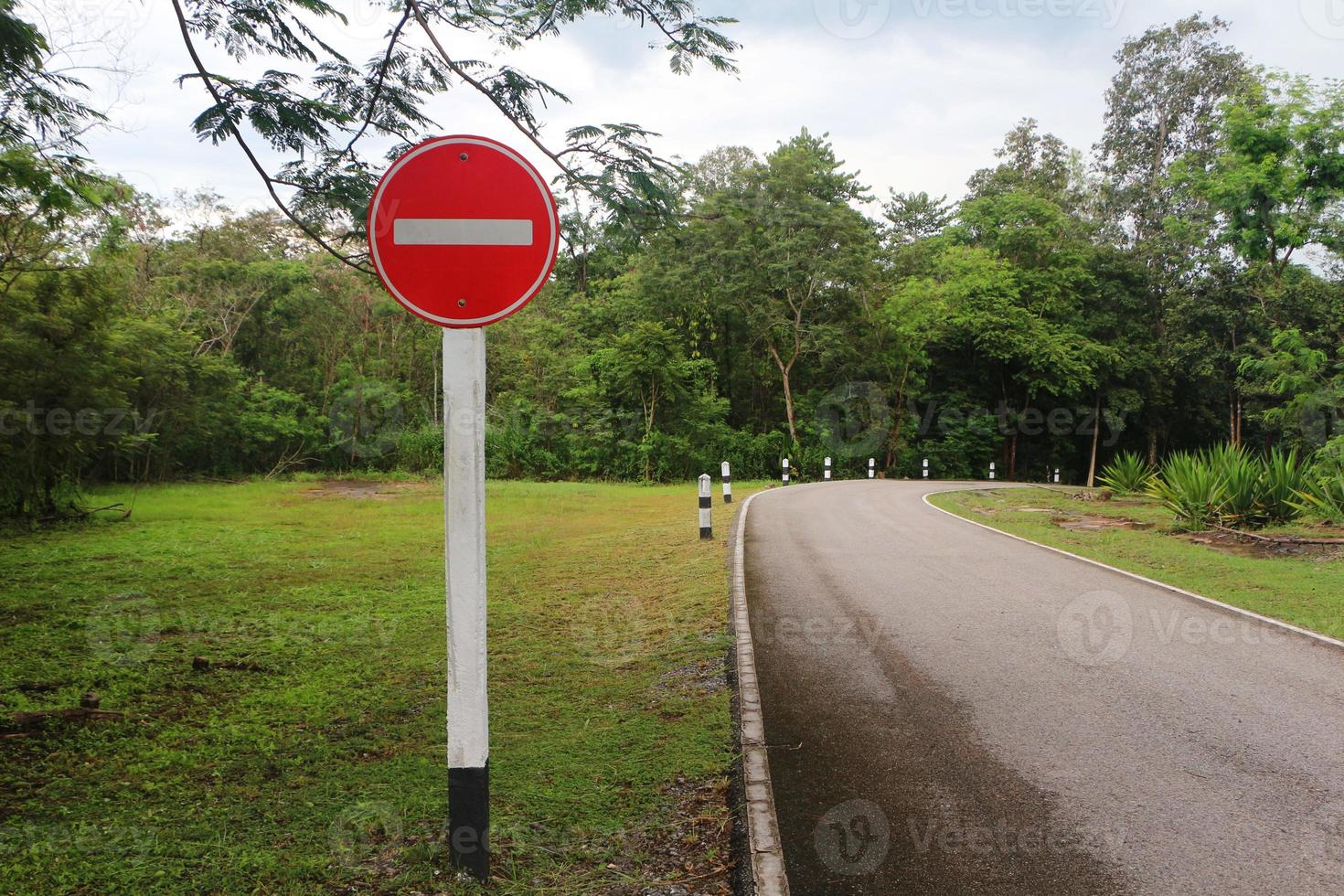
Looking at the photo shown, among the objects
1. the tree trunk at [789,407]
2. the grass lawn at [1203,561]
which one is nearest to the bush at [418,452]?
the tree trunk at [789,407]

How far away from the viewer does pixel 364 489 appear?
21391 millimetres

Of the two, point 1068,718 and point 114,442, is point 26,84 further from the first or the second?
point 114,442

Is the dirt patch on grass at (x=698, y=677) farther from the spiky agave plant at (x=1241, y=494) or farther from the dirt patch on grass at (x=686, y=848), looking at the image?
the spiky agave plant at (x=1241, y=494)

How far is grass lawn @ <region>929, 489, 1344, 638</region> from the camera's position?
24.3 ft

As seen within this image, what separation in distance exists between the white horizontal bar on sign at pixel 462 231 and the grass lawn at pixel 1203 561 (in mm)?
6816

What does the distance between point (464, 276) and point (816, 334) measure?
29.9 meters

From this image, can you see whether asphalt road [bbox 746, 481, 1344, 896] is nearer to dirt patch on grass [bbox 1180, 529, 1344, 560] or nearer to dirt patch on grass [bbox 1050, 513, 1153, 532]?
dirt patch on grass [bbox 1180, 529, 1344, 560]

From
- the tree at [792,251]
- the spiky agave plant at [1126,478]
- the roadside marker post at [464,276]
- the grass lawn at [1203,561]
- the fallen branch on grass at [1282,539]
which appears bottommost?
the grass lawn at [1203,561]

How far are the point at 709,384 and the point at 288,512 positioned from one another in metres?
19.2

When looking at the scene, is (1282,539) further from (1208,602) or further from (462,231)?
(462,231)

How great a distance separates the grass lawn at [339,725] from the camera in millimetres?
3053

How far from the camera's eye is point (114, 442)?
13.4m

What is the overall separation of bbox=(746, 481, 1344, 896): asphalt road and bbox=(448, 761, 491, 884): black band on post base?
111 cm

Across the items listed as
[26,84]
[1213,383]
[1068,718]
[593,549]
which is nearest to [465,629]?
[1068,718]
